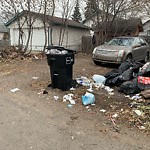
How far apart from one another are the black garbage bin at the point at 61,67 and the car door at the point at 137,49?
19.9 feet

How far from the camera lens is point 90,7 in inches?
672

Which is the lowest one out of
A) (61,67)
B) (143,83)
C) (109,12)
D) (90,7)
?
(143,83)

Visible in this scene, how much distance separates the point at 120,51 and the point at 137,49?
1714 millimetres

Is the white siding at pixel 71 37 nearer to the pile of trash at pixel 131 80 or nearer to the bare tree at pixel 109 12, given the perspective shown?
the bare tree at pixel 109 12

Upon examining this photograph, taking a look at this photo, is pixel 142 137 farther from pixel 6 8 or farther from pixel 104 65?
pixel 6 8

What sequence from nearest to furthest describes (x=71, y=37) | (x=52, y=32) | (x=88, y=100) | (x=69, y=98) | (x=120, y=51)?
(x=88, y=100) < (x=69, y=98) < (x=120, y=51) < (x=52, y=32) < (x=71, y=37)

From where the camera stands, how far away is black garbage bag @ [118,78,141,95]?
6.45 meters

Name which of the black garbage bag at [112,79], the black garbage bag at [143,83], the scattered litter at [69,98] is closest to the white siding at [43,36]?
the black garbage bag at [112,79]

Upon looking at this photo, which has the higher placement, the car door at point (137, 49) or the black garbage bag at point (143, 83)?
the car door at point (137, 49)

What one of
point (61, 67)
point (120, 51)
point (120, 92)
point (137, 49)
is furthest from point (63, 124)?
point (137, 49)

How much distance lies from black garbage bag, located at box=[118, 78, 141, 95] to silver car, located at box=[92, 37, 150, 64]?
426cm

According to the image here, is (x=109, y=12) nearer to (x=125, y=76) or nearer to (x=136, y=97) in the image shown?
(x=125, y=76)

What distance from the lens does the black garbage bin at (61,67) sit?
6.45m

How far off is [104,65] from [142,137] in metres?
8.32
